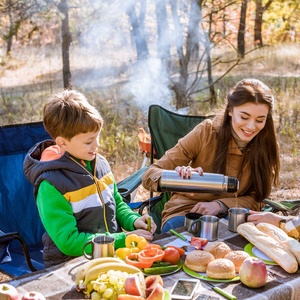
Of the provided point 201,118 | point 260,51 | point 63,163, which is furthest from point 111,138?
point 260,51

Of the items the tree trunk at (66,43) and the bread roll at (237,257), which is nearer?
the bread roll at (237,257)

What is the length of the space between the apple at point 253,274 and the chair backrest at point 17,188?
171 centimetres

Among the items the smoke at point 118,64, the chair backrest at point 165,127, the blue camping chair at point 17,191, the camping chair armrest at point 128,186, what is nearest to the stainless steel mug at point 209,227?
the camping chair armrest at point 128,186

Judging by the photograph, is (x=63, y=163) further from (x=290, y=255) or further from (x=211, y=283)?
(x=290, y=255)

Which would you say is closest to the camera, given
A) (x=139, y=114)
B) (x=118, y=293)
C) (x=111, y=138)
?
(x=118, y=293)

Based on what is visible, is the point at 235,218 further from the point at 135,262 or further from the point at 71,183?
the point at 71,183

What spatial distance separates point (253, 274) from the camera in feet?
5.86

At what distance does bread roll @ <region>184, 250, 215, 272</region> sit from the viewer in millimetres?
1917

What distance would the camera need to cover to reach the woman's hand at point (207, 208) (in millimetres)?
2633

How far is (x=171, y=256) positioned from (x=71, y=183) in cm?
56

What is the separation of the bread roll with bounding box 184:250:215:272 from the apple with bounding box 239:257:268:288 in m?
0.15

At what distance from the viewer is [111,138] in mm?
6070

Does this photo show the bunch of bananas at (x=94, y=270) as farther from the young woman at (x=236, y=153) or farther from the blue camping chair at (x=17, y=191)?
the blue camping chair at (x=17, y=191)

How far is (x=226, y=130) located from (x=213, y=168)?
0.70ft
